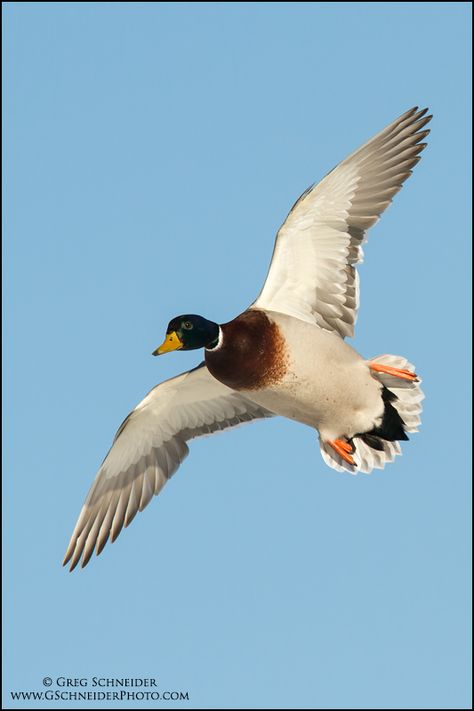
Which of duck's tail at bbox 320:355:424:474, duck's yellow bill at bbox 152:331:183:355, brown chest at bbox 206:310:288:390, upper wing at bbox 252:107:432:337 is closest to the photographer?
brown chest at bbox 206:310:288:390

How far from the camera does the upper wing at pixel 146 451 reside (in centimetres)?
1079

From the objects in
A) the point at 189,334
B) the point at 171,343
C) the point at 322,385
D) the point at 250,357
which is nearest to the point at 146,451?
the point at 171,343

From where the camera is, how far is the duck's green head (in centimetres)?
916

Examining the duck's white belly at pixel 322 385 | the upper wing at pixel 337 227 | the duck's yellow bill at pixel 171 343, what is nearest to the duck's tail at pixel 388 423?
the duck's white belly at pixel 322 385

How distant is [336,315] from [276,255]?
29.7 inches

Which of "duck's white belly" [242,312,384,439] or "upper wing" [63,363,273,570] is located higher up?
"duck's white belly" [242,312,384,439]

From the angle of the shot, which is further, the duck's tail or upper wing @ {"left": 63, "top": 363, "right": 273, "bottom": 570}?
upper wing @ {"left": 63, "top": 363, "right": 273, "bottom": 570}

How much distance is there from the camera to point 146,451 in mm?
10992

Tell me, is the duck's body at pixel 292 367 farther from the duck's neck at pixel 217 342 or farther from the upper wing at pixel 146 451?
the upper wing at pixel 146 451

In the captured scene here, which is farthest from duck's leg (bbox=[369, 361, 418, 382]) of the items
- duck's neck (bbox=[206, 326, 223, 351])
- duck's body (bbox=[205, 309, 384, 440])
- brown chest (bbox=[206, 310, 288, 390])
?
duck's neck (bbox=[206, 326, 223, 351])

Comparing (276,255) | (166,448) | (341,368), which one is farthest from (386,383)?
(166,448)

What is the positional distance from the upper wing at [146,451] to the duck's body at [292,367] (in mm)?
1329

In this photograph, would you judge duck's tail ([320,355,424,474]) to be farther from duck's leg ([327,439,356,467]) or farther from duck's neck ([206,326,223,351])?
duck's neck ([206,326,223,351])

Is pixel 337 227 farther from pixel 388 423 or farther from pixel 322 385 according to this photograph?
pixel 388 423
